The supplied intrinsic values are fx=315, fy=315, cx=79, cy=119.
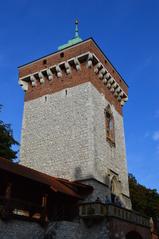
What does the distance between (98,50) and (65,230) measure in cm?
1236

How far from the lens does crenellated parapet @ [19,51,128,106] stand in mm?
20531

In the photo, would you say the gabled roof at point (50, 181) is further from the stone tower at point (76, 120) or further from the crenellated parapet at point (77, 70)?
the crenellated parapet at point (77, 70)

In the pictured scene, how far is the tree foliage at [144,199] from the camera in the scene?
103 feet

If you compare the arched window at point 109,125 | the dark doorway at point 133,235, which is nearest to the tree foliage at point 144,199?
the arched window at point 109,125

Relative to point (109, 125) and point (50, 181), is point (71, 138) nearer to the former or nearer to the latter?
point (109, 125)

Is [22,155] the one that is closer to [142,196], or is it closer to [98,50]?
[98,50]

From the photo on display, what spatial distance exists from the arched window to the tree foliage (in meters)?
12.1

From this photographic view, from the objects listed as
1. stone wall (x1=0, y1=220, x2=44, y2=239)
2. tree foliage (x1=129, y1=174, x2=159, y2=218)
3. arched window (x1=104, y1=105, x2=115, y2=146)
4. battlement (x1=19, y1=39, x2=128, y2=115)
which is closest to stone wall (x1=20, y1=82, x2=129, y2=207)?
arched window (x1=104, y1=105, x2=115, y2=146)

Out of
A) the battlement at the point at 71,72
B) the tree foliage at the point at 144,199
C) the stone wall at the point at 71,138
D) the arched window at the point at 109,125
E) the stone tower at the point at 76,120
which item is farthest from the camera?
the tree foliage at the point at 144,199

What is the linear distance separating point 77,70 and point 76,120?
3.61m

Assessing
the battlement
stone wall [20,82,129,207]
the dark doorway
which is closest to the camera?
the dark doorway

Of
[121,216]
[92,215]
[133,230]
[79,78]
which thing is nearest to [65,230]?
[92,215]

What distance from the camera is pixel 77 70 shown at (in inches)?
819

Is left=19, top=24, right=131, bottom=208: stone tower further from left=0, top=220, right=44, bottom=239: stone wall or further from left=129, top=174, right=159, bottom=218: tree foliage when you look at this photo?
left=129, top=174, right=159, bottom=218: tree foliage
